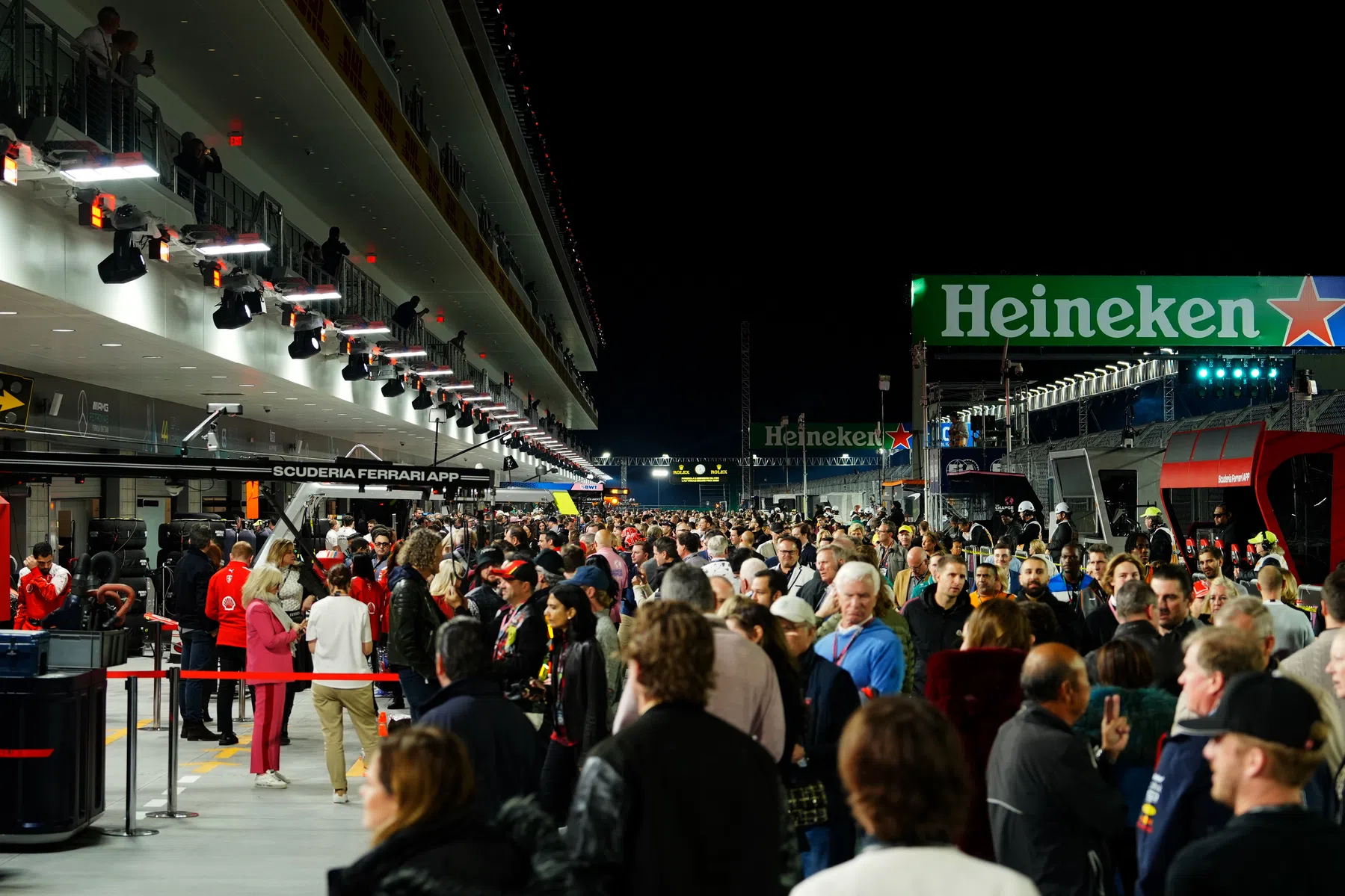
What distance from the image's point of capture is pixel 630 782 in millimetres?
3266

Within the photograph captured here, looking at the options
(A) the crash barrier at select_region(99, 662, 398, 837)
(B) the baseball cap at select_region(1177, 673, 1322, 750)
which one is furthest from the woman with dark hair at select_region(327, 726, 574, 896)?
(A) the crash barrier at select_region(99, 662, 398, 837)

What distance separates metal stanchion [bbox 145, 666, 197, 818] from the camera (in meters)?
8.46

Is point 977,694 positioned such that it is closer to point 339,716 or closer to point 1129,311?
point 339,716

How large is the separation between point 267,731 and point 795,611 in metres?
5.59

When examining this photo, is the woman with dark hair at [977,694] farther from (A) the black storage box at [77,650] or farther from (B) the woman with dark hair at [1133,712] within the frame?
(A) the black storage box at [77,650]

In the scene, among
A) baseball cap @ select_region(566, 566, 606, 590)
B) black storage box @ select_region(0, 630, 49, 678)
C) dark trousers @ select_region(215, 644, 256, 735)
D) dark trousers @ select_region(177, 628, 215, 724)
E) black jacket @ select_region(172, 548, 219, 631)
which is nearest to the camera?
baseball cap @ select_region(566, 566, 606, 590)

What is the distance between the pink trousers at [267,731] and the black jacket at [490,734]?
5.72 m

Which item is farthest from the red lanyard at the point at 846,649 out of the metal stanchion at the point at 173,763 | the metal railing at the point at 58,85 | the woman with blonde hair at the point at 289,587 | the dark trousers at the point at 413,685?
the metal railing at the point at 58,85

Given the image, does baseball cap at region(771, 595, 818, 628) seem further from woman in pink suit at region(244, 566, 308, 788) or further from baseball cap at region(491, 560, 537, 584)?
woman in pink suit at region(244, 566, 308, 788)

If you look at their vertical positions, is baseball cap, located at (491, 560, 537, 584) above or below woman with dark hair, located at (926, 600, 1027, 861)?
above

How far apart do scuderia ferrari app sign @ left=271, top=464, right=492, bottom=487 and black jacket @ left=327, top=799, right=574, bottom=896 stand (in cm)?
731

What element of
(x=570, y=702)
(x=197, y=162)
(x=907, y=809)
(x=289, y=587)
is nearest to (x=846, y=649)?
(x=570, y=702)

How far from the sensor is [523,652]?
7.42m

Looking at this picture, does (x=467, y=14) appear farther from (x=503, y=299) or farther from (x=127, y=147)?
(x=127, y=147)
